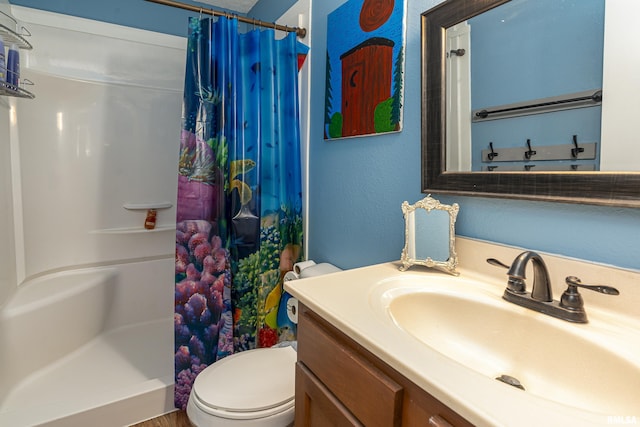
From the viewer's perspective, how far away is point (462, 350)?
2.73ft

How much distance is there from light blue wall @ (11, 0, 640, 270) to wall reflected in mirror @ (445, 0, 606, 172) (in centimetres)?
12

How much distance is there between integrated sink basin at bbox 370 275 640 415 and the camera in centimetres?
60

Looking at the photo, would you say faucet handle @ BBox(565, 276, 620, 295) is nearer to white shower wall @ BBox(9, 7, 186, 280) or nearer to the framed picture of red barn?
the framed picture of red barn

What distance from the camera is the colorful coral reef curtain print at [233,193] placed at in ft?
4.85

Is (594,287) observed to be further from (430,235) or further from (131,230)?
(131,230)

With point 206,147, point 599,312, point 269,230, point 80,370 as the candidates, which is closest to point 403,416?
point 599,312

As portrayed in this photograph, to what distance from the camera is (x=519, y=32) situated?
88 centimetres

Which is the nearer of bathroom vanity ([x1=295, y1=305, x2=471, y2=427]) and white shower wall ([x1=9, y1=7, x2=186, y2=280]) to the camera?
bathroom vanity ([x1=295, y1=305, x2=471, y2=427])

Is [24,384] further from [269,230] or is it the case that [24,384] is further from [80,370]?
[269,230]

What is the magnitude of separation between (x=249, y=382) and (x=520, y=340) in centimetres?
89

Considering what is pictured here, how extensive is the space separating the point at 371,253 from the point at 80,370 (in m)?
1.66

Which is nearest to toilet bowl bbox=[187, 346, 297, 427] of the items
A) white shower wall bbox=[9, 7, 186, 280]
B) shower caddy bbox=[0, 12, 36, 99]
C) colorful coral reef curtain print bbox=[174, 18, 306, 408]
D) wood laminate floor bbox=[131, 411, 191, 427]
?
colorful coral reef curtain print bbox=[174, 18, 306, 408]

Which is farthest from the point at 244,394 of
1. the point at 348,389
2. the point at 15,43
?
the point at 15,43

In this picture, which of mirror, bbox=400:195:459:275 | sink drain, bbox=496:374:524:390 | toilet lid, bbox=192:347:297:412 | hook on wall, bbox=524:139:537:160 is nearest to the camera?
sink drain, bbox=496:374:524:390
